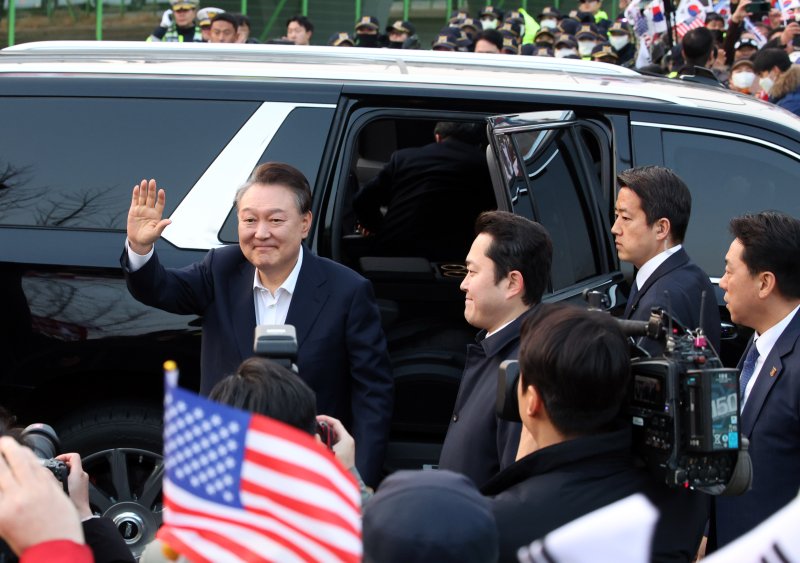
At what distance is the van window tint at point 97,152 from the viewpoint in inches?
178

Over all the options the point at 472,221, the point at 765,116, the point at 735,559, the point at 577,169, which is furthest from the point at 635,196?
the point at 735,559

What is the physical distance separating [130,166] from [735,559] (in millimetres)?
3336

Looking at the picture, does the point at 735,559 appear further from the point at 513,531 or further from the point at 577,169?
the point at 577,169

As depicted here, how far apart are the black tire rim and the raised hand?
1.01m

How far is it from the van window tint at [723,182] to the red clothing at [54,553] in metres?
3.44

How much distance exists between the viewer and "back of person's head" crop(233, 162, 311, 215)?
4000mm

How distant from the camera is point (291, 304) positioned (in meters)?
4.08

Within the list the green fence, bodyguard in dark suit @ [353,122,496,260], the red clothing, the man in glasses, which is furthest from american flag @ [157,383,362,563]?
the green fence

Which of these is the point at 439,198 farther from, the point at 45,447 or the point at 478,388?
the point at 45,447

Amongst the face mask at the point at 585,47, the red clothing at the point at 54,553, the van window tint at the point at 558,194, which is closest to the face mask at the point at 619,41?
the face mask at the point at 585,47

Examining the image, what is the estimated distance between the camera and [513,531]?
2.39 metres

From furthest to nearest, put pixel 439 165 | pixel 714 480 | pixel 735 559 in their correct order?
1. pixel 439 165
2. pixel 714 480
3. pixel 735 559

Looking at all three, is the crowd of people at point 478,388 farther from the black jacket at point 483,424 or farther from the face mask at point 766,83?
the face mask at point 766,83

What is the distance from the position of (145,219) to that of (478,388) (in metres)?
1.24
